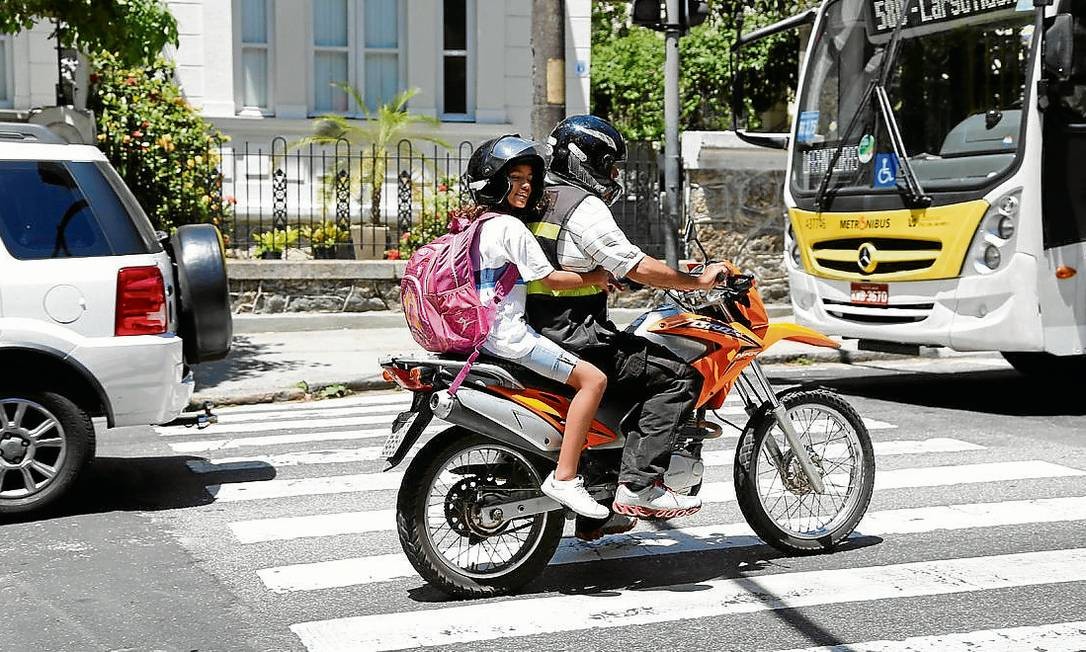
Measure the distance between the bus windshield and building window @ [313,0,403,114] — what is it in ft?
27.8

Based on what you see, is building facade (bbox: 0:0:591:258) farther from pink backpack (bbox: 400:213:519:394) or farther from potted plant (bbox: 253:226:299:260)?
pink backpack (bbox: 400:213:519:394)

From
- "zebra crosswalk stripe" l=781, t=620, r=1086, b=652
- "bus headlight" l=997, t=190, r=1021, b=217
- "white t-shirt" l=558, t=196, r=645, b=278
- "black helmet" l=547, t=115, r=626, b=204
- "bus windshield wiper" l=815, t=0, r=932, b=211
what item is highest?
"bus windshield wiper" l=815, t=0, r=932, b=211

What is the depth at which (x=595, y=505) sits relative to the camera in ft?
17.9

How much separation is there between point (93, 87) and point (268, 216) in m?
2.60

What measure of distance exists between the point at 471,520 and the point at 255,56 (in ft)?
45.1

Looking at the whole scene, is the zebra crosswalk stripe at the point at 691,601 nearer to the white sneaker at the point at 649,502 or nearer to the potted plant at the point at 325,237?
the white sneaker at the point at 649,502

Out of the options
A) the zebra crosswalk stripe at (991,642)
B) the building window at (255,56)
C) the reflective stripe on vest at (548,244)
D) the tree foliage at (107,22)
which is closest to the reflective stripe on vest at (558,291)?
the reflective stripe on vest at (548,244)

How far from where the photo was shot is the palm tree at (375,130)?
15.9 meters

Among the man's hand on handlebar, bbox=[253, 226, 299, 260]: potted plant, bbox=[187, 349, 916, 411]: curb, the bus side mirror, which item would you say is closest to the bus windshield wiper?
the bus side mirror

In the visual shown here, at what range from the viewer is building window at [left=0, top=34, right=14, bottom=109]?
16.9 m

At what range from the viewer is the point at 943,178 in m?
10.1

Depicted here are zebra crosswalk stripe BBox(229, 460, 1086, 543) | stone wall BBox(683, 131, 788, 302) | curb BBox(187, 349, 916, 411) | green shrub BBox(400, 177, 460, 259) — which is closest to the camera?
zebra crosswalk stripe BBox(229, 460, 1086, 543)

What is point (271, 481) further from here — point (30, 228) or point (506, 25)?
point (506, 25)

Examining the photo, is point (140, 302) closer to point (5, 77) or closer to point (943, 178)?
point (943, 178)
